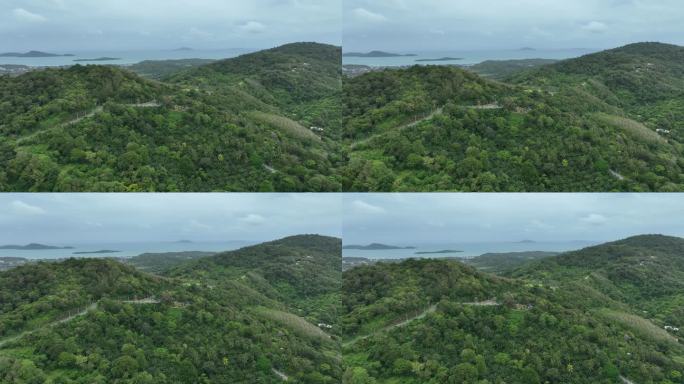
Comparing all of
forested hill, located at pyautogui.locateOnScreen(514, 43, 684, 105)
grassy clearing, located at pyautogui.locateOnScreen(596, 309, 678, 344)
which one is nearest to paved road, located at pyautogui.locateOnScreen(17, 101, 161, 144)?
forested hill, located at pyautogui.locateOnScreen(514, 43, 684, 105)

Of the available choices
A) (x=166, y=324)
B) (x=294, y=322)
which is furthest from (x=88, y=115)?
(x=294, y=322)

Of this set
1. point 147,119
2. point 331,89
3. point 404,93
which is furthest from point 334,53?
point 147,119

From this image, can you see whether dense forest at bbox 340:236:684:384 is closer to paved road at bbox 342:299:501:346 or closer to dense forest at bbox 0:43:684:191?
paved road at bbox 342:299:501:346

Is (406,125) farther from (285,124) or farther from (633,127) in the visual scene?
(633,127)

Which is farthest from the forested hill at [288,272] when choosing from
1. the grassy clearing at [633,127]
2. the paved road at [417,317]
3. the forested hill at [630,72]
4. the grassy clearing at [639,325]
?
the grassy clearing at [633,127]

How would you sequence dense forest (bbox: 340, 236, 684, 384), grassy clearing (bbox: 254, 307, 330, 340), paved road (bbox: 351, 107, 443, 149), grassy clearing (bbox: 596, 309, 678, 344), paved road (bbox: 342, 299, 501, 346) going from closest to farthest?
1. paved road (bbox: 351, 107, 443, 149)
2. dense forest (bbox: 340, 236, 684, 384)
3. paved road (bbox: 342, 299, 501, 346)
4. grassy clearing (bbox: 254, 307, 330, 340)
5. grassy clearing (bbox: 596, 309, 678, 344)

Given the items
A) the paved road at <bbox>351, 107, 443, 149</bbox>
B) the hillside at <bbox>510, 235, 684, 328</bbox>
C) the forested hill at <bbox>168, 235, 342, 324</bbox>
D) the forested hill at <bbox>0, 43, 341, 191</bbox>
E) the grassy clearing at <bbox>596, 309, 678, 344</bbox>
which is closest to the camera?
the forested hill at <bbox>0, 43, 341, 191</bbox>
